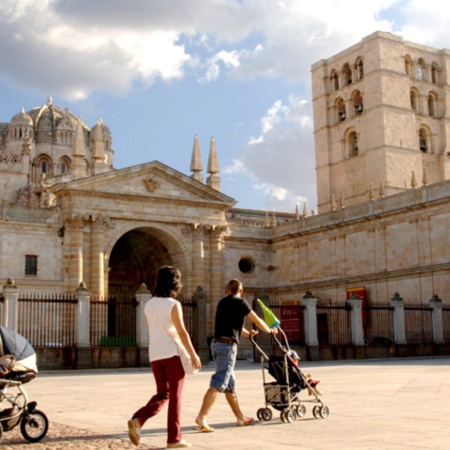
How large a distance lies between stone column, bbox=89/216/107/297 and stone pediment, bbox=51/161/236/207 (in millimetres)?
1678

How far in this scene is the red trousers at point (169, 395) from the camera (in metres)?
8.37

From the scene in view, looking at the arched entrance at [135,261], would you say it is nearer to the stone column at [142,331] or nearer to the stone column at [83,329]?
the stone column at [142,331]

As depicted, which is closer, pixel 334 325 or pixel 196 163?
pixel 334 325

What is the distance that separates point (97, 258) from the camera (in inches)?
1609

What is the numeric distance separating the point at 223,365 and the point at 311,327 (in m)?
22.6

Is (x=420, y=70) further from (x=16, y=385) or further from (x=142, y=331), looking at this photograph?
(x=16, y=385)

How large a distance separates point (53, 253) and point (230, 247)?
1142cm

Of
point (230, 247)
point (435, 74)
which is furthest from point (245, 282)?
point (435, 74)

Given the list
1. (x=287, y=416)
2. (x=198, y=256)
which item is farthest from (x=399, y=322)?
(x=287, y=416)

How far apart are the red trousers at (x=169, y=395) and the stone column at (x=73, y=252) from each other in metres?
32.3

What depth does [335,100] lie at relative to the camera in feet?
221

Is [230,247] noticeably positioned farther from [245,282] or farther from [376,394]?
[376,394]

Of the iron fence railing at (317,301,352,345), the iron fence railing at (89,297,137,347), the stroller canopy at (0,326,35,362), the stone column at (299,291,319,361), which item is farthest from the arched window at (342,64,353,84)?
Result: the stroller canopy at (0,326,35,362)

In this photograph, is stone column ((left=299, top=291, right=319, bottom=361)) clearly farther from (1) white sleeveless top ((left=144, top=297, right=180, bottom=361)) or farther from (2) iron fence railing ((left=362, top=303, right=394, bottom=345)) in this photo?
(1) white sleeveless top ((left=144, top=297, right=180, bottom=361))
